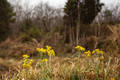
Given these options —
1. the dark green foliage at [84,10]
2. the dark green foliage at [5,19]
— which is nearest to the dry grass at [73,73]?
the dark green foliage at [84,10]

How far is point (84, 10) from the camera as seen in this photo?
3.30ft

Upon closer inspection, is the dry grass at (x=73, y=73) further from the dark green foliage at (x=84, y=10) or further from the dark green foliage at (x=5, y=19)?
the dark green foliage at (x=5, y=19)

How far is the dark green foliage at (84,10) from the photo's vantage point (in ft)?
3.21

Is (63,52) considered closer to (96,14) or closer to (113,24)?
(96,14)

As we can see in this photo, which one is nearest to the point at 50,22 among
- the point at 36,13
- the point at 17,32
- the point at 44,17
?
the point at 44,17

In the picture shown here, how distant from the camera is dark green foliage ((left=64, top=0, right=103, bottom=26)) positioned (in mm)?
979

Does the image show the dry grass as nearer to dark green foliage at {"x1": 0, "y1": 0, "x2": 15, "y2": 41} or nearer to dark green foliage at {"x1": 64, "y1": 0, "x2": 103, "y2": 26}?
Answer: dark green foliage at {"x1": 64, "y1": 0, "x2": 103, "y2": 26}

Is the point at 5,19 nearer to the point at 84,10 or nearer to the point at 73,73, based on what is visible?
the point at 84,10

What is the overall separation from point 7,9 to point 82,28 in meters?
4.46

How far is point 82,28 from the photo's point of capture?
49.1 inches

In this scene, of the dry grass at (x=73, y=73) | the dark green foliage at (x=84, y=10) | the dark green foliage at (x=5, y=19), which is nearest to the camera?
the dry grass at (x=73, y=73)

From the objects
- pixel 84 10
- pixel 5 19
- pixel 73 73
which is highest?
pixel 5 19

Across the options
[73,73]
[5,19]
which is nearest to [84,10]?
[73,73]

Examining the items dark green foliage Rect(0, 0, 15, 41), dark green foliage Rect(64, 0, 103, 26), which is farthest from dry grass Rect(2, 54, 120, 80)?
dark green foliage Rect(0, 0, 15, 41)
